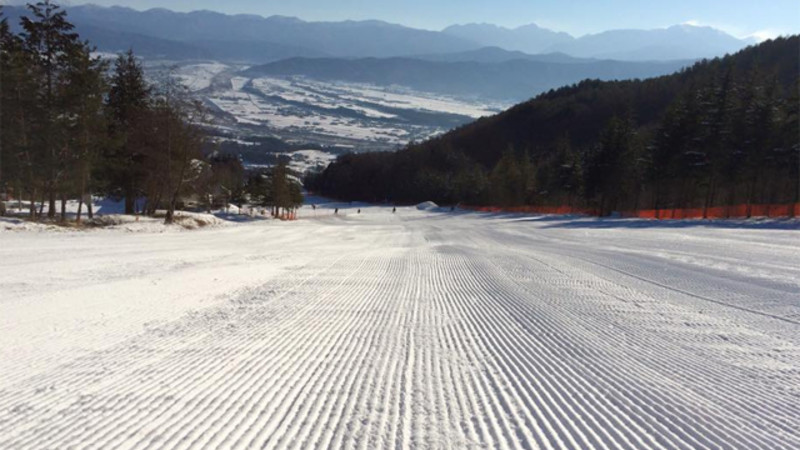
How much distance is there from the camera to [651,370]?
533cm

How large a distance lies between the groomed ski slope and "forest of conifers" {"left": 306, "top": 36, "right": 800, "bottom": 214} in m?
32.3

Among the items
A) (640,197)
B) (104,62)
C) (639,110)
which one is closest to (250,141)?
(639,110)

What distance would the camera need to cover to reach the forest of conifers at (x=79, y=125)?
23359 mm

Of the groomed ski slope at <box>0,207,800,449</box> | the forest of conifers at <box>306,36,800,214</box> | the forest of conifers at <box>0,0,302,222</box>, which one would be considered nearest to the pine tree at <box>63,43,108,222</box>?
the forest of conifers at <box>0,0,302,222</box>

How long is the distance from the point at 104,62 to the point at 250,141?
180454 millimetres

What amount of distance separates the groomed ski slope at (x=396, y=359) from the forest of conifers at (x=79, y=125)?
1439cm

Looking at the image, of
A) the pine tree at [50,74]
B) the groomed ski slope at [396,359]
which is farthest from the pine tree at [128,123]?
the groomed ski slope at [396,359]

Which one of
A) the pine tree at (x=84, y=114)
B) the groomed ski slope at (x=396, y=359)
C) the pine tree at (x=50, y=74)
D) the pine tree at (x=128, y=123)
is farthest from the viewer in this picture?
the pine tree at (x=128, y=123)

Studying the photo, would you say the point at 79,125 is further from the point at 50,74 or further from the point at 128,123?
the point at 128,123

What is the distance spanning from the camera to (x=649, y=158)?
158 ft

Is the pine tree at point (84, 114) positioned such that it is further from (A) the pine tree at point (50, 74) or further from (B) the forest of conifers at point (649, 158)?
(B) the forest of conifers at point (649, 158)

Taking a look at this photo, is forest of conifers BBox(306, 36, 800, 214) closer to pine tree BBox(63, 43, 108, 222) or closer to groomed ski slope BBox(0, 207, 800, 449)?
groomed ski slope BBox(0, 207, 800, 449)

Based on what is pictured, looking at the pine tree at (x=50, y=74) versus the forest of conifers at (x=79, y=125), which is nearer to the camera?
the pine tree at (x=50, y=74)

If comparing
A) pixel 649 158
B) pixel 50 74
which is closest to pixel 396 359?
pixel 50 74
